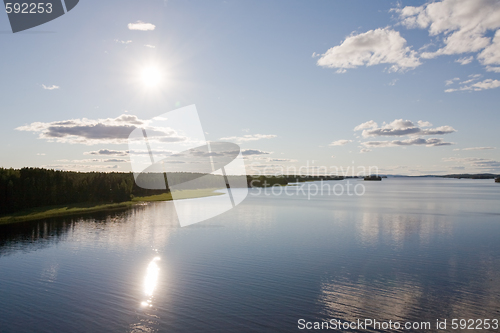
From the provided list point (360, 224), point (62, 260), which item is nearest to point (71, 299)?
point (62, 260)

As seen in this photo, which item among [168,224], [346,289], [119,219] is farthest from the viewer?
[119,219]

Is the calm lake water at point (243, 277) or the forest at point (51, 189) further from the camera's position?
the forest at point (51, 189)

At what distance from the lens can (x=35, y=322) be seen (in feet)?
65.1

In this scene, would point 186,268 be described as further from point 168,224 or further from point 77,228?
point 77,228

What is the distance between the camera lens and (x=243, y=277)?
2781cm

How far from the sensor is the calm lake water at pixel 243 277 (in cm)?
2016

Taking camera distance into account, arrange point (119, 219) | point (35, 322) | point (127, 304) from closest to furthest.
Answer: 1. point (35, 322)
2. point (127, 304)
3. point (119, 219)

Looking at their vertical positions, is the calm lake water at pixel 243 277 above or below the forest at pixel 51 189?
below

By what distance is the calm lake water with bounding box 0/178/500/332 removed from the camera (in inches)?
794

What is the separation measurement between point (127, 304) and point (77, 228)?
132ft

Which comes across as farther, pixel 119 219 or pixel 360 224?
pixel 119 219

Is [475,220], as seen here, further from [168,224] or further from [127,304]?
[127,304]

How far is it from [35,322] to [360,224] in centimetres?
4767

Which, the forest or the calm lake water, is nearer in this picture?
the calm lake water
